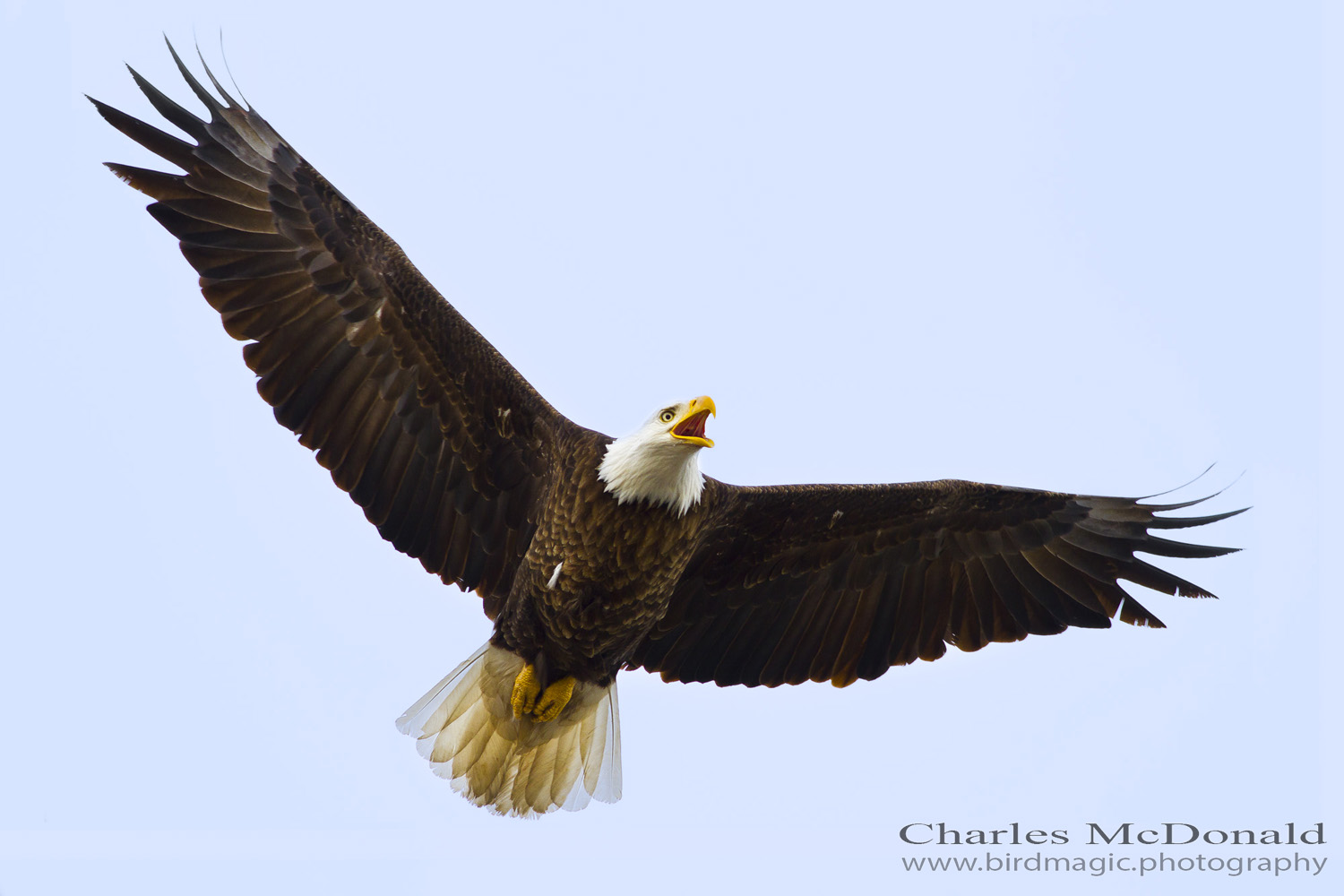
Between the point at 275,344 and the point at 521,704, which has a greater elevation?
the point at 275,344

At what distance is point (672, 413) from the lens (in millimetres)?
7043

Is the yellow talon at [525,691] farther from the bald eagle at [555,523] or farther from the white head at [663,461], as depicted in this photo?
the white head at [663,461]

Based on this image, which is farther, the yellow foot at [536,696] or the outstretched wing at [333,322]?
the yellow foot at [536,696]

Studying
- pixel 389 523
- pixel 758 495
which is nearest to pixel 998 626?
pixel 758 495

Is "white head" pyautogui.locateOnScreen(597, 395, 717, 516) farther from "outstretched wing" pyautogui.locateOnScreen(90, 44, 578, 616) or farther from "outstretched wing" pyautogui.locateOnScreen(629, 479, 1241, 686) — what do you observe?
"outstretched wing" pyautogui.locateOnScreen(629, 479, 1241, 686)

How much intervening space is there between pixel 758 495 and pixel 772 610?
75cm

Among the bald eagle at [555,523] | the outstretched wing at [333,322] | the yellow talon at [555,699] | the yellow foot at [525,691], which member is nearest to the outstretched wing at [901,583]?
the bald eagle at [555,523]

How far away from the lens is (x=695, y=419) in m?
6.98

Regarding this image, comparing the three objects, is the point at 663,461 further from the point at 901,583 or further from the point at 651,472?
the point at 901,583

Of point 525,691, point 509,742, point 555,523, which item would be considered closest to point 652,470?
point 555,523

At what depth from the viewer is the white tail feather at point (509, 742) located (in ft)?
25.5

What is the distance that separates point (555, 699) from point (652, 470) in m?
1.48

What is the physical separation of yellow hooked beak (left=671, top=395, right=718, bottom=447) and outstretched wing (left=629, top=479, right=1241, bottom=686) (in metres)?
0.84

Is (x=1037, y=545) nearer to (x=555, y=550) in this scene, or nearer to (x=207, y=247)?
(x=555, y=550)
